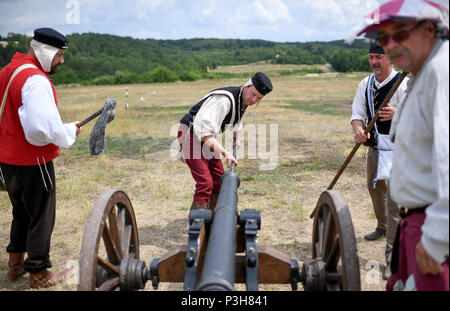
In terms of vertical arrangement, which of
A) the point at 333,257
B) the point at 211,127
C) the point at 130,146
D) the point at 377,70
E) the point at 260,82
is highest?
the point at 377,70

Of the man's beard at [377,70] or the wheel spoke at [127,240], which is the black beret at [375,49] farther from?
the wheel spoke at [127,240]

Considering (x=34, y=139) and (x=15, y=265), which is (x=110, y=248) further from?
(x=15, y=265)

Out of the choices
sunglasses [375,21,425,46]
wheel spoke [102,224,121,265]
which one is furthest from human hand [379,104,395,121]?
wheel spoke [102,224,121,265]

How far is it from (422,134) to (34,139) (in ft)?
9.59

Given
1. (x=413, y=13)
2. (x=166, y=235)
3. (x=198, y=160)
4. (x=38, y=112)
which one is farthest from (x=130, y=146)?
(x=413, y=13)

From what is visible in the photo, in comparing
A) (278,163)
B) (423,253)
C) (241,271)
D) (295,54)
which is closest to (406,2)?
(423,253)

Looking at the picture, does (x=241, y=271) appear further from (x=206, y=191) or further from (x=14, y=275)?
(x=14, y=275)

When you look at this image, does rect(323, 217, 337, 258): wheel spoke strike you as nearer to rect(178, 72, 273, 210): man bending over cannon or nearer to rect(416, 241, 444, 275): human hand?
rect(416, 241, 444, 275): human hand

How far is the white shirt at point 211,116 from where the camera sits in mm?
4008

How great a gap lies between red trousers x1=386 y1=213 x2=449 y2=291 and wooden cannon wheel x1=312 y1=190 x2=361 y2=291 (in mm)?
239

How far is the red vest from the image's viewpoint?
3373 mm

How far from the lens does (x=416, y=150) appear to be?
177 centimetres

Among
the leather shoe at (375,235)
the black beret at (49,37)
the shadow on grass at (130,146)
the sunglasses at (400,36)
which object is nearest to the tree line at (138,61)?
the shadow on grass at (130,146)

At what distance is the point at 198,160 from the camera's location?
4.40 metres
